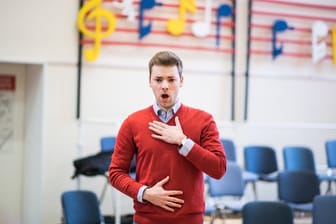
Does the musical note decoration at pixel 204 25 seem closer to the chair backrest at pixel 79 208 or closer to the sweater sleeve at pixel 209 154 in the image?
the chair backrest at pixel 79 208

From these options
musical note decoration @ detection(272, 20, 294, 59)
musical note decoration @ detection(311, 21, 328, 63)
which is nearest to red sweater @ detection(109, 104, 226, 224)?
musical note decoration @ detection(272, 20, 294, 59)

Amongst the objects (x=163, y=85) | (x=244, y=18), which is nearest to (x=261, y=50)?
(x=244, y=18)

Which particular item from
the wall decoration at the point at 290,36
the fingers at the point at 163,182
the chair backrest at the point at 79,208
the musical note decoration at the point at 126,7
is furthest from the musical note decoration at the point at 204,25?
the fingers at the point at 163,182

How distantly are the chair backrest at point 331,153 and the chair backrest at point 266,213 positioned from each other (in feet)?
8.99

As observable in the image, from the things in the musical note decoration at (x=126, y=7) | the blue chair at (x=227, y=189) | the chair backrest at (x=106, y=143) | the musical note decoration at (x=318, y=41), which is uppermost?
the musical note decoration at (x=126, y=7)

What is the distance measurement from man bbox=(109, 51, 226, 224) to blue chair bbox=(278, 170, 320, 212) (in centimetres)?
325

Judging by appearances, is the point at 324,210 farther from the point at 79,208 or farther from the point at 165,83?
the point at 165,83

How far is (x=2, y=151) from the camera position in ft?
17.7

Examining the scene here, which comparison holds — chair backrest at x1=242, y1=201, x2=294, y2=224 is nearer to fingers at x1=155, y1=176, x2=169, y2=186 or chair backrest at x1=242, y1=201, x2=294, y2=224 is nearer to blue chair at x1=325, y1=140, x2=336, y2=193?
fingers at x1=155, y1=176, x2=169, y2=186

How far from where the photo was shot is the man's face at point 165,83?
1.90 m

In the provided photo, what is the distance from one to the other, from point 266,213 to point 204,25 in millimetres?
3290

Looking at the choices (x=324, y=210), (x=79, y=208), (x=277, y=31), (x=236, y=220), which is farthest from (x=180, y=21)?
(x=324, y=210)

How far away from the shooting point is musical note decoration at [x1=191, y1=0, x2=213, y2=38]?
6.34m

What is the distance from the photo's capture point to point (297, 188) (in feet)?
16.5
